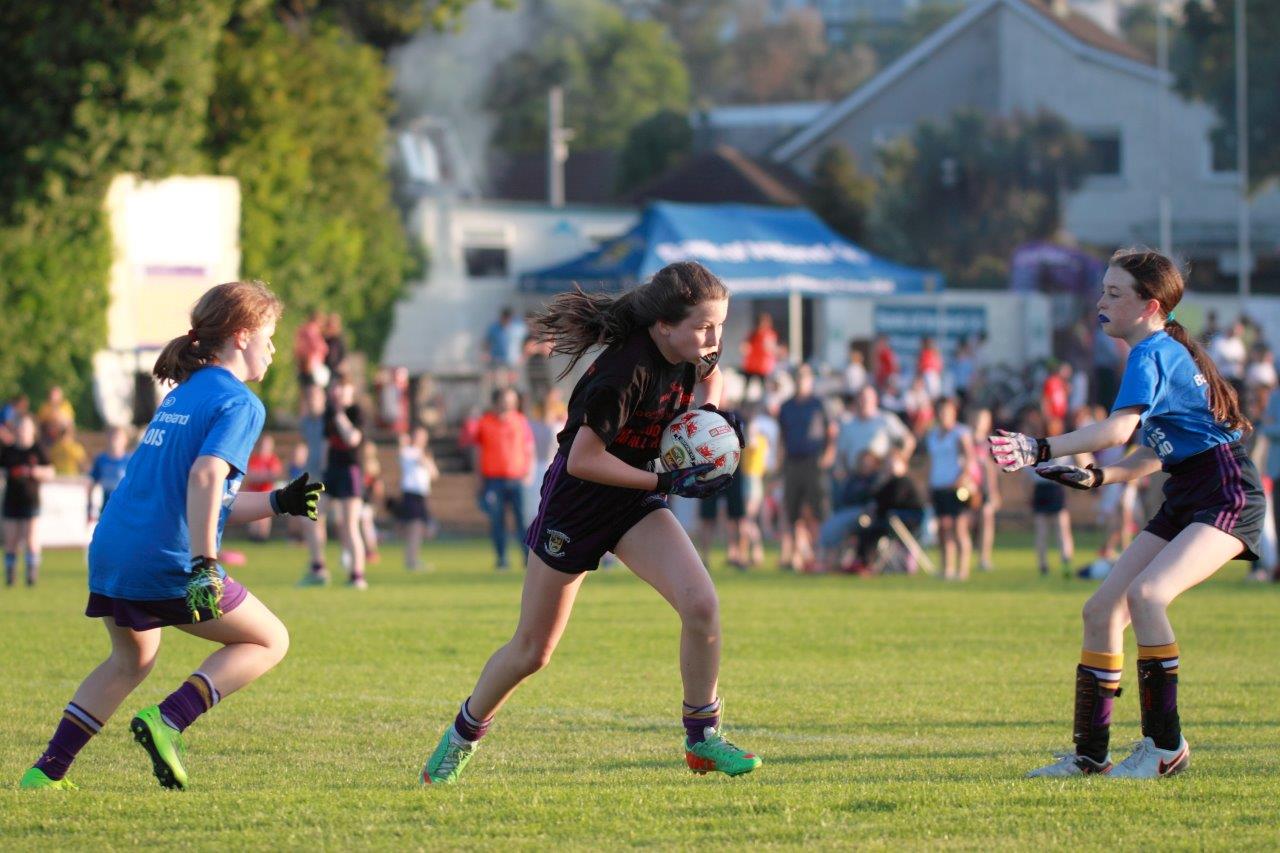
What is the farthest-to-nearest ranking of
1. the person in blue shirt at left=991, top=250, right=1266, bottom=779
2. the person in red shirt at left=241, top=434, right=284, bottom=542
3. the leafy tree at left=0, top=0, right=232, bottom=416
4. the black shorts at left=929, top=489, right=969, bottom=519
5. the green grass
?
the leafy tree at left=0, top=0, right=232, bottom=416 → the person in red shirt at left=241, top=434, right=284, bottom=542 → the black shorts at left=929, top=489, right=969, bottom=519 → the person in blue shirt at left=991, top=250, right=1266, bottom=779 → the green grass

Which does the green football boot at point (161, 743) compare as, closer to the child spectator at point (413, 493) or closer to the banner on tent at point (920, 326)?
the child spectator at point (413, 493)

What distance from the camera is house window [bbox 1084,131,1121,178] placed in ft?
159

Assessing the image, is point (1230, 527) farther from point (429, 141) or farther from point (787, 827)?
point (429, 141)

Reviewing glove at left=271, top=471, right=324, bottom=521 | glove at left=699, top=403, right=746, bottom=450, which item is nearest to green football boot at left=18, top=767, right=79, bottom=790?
glove at left=271, top=471, right=324, bottom=521

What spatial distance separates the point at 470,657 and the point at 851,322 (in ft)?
96.6

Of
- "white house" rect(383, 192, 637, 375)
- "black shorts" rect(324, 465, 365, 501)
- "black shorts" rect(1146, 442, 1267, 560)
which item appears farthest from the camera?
"white house" rect(383, 192, 637, 375)

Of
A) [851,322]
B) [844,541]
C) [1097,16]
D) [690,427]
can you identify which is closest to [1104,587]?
[690,427]

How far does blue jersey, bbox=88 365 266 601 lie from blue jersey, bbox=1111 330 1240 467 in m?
3.23

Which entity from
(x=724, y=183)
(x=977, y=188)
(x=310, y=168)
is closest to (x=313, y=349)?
(x=310, y=168)

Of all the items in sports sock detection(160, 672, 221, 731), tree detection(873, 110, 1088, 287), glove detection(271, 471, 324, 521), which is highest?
tree detection(873, 110, 1088, 287)

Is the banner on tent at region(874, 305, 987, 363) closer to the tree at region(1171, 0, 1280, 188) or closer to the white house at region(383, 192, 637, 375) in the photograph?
the tree at region(1171, 0, 1280, 188)

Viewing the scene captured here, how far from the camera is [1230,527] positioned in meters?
7.14

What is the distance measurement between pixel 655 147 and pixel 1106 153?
16.6m

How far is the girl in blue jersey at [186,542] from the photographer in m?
6.42
